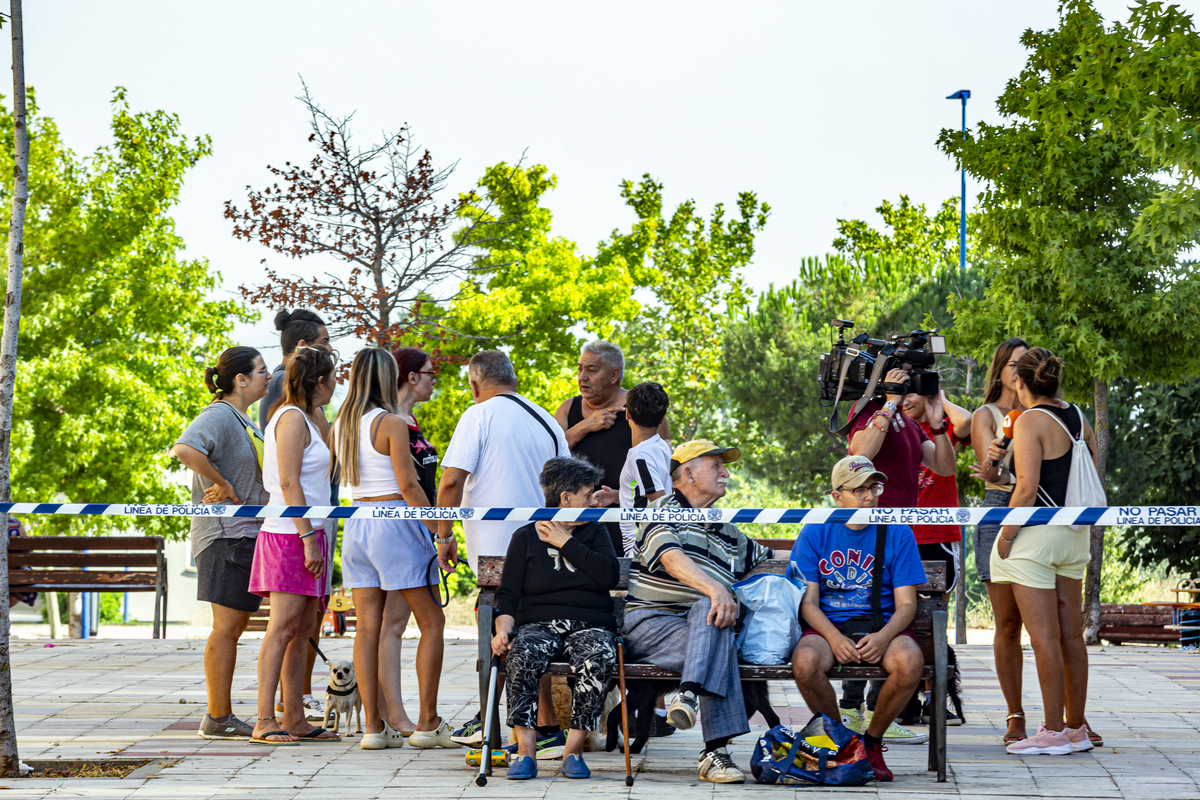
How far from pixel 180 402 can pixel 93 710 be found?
13.8 m

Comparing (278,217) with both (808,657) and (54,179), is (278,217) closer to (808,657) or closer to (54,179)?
(54,179)

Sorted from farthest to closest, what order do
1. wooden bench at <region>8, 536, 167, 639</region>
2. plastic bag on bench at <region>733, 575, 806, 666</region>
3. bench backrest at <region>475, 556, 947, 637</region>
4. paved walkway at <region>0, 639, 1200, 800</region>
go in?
1. wooden bench at <region>8, 536, 167, 639</region>
2. bench backrest at <region>475, 556, 947, 637</region>
3. plastic bag on bench at <region>733, 575, 806, 666</region>
4. paved walkway at <region>0, 639, 1200, 800</region>

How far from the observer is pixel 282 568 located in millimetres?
6016

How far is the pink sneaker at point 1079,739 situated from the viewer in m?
5.79

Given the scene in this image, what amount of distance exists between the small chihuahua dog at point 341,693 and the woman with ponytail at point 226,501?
42cm

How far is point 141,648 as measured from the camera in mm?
10742

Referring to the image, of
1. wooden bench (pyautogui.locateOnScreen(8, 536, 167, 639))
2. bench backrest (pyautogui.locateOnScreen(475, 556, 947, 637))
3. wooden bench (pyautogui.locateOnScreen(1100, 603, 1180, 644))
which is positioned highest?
bench backrest (pyautogui.locateOnScreen(475, 556, 947, 637))

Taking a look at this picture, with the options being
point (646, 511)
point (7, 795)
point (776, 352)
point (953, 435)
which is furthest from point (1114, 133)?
point (776, 352)

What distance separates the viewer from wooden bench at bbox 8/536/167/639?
12.9 metres

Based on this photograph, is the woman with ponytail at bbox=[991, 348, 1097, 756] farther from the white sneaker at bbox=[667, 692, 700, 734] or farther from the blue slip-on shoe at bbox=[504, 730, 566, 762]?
the blue slip-on shoe at bbox=[504, 730, 566, 762]

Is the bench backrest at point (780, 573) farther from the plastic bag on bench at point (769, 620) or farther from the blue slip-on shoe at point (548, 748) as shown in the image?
the blue slip-on shoe at point (548, 748)

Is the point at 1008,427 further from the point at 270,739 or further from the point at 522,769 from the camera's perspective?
the point at 270,739

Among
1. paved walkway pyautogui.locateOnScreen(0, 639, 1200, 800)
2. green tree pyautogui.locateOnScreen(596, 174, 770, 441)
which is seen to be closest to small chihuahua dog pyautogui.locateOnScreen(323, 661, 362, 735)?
paved walkway pyautogui.locateOnScreen(0, 639, 1200, 800)

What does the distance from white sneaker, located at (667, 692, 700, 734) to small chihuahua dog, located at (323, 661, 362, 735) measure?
1.92m
